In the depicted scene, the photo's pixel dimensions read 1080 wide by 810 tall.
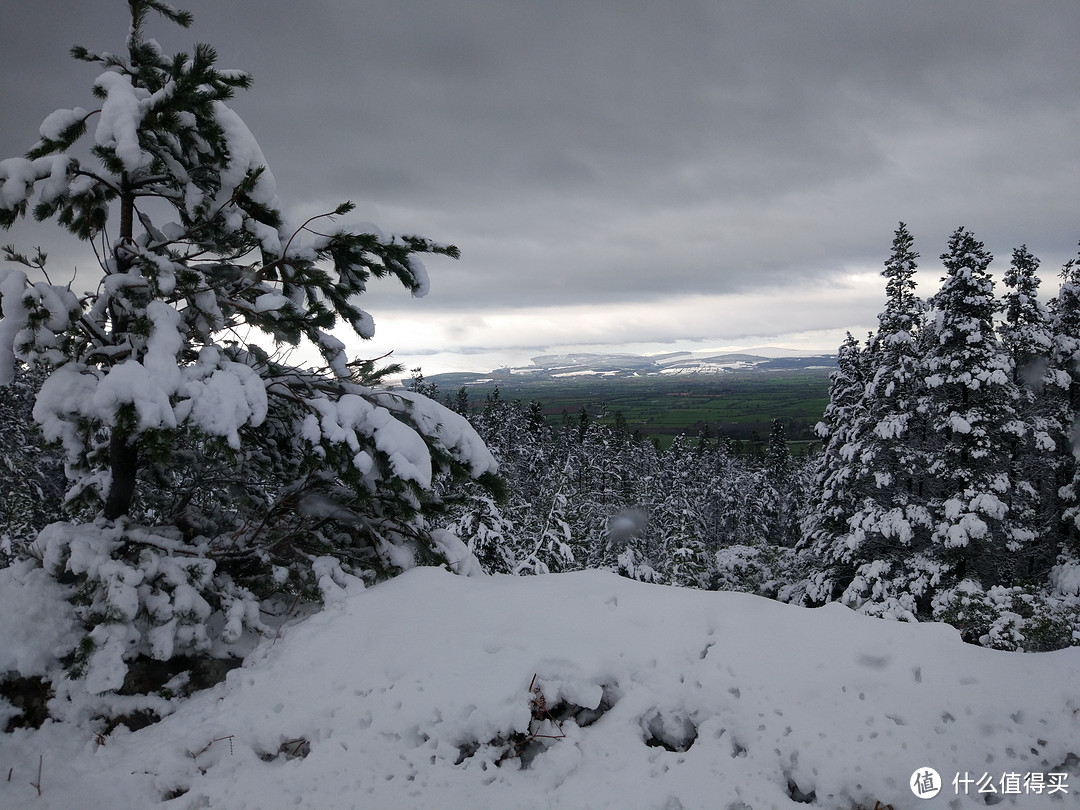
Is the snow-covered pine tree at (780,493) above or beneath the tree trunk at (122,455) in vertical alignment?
beneath

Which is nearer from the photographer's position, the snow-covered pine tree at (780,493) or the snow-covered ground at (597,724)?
the snow-covered ground at (597,724)

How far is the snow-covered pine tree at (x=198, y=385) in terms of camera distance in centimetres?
451

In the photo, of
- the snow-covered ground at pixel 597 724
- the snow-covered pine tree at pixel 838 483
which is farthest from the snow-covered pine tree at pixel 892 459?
the snow-covered ground at pixel 597 724

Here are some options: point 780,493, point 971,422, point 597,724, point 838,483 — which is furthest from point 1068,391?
point 780,493

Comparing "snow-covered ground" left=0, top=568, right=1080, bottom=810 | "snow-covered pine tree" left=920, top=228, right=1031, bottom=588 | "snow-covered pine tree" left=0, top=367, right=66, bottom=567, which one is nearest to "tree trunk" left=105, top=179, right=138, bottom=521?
"snow-covered ground" left=0, top=568, right=1080, bottom=810

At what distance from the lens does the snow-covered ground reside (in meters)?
3.57

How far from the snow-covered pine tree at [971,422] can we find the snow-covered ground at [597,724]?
1258 centimetres

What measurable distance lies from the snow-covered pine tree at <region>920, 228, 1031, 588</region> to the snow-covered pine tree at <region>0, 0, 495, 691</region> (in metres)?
14.7

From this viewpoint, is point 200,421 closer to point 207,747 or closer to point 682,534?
point 207,747

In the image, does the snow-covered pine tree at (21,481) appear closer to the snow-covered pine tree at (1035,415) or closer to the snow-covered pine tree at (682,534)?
the snow-covered pine tree at (682,534)

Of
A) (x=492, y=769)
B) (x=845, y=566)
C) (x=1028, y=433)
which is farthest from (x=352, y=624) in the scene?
(x=1028, y=433)

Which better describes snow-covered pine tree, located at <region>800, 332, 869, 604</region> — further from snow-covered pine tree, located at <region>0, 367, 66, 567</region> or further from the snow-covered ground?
snow-covered pine tree, located at <region>0, 367, 66, 567</region>

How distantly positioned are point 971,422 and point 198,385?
17.9 m

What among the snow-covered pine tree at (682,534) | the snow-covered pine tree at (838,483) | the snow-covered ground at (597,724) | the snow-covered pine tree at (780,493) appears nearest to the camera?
the snow-covered ground at (597,724)
